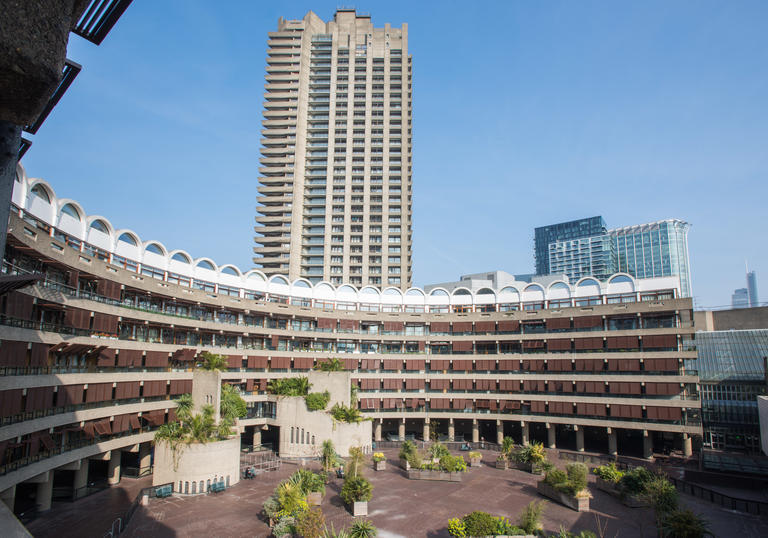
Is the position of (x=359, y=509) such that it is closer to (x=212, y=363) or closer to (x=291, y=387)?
(x=212, y=363)

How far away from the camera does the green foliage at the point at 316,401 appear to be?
47188 millimetres

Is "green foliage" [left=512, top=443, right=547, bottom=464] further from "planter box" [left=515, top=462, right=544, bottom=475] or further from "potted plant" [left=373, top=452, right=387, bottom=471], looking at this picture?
"potted plant" [left=373, top=452, right=387, bottom=471]

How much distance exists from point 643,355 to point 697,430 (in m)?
8.33

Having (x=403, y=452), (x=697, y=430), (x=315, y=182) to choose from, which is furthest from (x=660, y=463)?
(x=315, y=182)

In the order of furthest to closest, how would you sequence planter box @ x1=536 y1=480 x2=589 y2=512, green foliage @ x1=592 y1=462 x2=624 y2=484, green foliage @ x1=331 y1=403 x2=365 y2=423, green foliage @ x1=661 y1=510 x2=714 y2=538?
1. green foliage @ x1=331 y1=403 x2=365 y2=423
2. green foliage @ x1=592 y1=462 x2=624 y2=484
3. planter box @ x1=536 y1=480 x2=589 y2=512
4. green foliage @ x1=661 y1=510 x2=714 y2=538

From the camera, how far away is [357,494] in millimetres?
31109

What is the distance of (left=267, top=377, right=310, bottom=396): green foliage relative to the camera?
4959 centimetres

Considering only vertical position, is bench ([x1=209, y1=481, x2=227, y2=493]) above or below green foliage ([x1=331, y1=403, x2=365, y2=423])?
below

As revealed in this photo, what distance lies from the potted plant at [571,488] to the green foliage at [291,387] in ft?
83.6

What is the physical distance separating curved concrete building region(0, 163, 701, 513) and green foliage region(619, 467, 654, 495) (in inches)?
723

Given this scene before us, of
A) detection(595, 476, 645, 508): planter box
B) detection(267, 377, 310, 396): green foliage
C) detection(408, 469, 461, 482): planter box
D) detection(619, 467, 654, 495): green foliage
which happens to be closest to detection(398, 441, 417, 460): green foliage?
detection(408, 469, 461, 482): planter box

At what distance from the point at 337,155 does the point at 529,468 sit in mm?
76894

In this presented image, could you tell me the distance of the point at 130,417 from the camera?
126 ft

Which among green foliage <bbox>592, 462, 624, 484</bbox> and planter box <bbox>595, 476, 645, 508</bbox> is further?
green foliage <bbox>592, 462, 624, 484</bbox>
